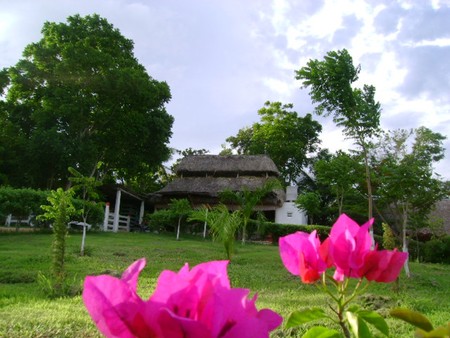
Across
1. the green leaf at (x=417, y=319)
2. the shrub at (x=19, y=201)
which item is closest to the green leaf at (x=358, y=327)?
the green leaf at (x=417, y=319)

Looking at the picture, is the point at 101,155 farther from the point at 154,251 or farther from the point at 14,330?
the point at 14,330

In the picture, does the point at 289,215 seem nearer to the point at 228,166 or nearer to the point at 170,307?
the point at 228,166

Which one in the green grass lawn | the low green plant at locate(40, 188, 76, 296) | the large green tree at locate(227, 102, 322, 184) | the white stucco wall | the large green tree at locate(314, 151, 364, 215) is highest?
the large green tree at locate(227, 102, 322, 184)

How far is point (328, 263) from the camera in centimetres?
82

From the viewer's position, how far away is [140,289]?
19.6 ft

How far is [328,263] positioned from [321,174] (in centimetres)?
1317

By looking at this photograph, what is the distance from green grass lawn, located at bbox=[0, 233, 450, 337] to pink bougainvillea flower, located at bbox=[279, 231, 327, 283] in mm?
3095

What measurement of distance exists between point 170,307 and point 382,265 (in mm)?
429

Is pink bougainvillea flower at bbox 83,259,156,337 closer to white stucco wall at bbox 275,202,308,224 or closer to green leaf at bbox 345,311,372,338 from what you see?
green leaf at bbox 345,311,372,338

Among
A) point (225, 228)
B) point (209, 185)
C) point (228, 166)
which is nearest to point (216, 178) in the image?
point (209, 185)

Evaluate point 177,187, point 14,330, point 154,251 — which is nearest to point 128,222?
point 177,187

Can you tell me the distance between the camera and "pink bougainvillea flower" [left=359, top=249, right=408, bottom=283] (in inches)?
30.6

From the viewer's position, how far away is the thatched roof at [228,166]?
1089 inches

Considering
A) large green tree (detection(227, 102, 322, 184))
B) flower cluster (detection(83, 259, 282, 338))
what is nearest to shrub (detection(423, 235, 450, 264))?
large green tree (detection(227, 102, 322, 184))
